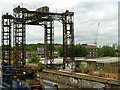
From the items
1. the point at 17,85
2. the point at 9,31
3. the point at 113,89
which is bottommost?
the point at 17,85

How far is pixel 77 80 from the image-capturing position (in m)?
26.7

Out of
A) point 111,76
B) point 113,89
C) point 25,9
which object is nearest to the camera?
point 113,89

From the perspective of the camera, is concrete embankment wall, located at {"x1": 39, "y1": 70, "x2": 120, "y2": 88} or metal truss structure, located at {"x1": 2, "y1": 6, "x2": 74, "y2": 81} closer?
concrete embankment wall, located at {"x1": 39, "y1": 70, "x2": 120, "y2": 88}

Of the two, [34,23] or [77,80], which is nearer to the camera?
[77,80]

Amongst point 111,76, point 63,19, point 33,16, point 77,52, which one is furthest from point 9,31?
point 77,52

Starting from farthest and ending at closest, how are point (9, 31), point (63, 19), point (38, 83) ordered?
point (9, 31) → point (63, 19) → point (38, 83)

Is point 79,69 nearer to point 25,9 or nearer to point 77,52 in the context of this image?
point 25,9

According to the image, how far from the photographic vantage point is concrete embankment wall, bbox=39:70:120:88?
71.2 ft

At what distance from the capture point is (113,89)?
68.1ft

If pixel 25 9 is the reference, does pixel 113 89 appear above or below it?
below

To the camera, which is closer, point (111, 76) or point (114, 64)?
point (111, 76)

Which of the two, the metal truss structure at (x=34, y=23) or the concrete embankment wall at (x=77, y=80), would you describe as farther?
the metal truss structure at (x=34, y=23)

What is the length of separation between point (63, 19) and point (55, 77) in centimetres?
1378

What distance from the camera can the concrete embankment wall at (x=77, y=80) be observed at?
71.2ft
